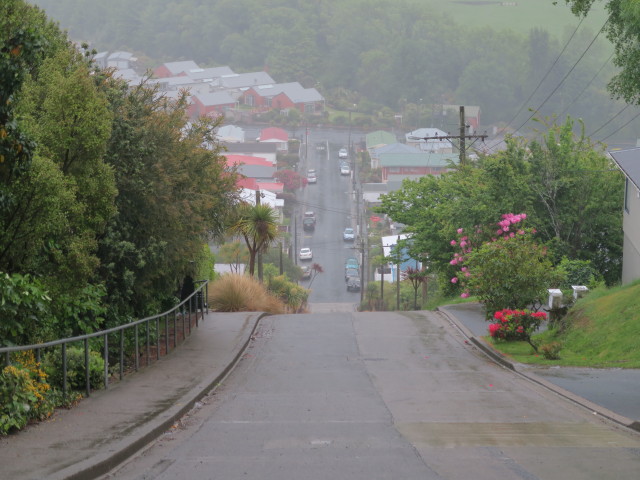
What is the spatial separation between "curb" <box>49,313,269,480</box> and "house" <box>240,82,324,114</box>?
474 feet

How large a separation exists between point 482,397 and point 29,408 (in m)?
7.16

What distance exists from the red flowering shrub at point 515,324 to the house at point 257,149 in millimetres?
108480

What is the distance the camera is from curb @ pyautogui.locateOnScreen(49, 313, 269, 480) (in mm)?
8203


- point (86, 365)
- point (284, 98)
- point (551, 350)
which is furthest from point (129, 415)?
point (284, 98)

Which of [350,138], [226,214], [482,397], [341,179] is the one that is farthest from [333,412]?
[350,138]

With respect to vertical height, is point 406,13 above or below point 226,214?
above

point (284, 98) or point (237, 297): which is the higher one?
point (284, 98)

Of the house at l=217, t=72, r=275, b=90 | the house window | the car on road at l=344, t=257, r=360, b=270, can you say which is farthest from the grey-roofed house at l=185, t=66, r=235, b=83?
the house window

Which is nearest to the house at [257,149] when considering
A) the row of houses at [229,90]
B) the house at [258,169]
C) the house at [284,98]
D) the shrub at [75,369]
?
the house at [258,169]

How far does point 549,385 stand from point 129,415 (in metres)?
7.39

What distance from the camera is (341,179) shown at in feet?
394

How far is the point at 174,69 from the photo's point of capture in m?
183

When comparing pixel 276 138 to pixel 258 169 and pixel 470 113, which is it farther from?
pixel 470 113

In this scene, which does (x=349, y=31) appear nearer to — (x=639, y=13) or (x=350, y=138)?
(x=350, y=138)
